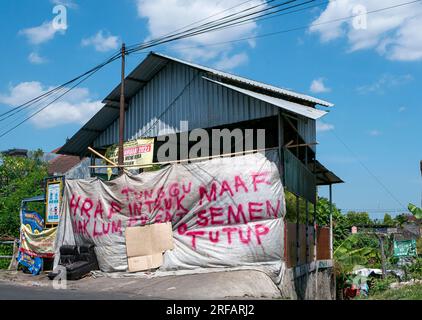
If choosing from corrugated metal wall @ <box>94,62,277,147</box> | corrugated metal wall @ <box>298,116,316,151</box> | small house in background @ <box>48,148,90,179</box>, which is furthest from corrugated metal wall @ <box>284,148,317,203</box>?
small house in background @ <box>48,148,90,179</box>

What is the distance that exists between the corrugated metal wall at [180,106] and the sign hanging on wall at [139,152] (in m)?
0.74

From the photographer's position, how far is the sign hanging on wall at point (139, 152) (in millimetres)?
18250

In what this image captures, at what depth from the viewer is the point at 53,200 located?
17.5 m

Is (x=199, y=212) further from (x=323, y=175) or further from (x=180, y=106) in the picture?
(x=323, y=175)

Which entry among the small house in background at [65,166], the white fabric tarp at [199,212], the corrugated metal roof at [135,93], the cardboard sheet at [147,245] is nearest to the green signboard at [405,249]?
the corrugated metal roof at [135,93]

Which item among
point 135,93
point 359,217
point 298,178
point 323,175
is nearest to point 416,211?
point 298,178

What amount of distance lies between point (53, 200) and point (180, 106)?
18.2 feet

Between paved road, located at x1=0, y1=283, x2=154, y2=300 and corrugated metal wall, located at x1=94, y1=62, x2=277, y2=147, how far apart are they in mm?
7257

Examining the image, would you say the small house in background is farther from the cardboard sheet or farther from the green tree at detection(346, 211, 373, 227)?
the cardboard sheet

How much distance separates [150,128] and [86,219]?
507cm

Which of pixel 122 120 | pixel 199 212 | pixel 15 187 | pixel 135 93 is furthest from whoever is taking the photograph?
pixel 15 187

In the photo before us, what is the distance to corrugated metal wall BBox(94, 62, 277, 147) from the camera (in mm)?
16594
